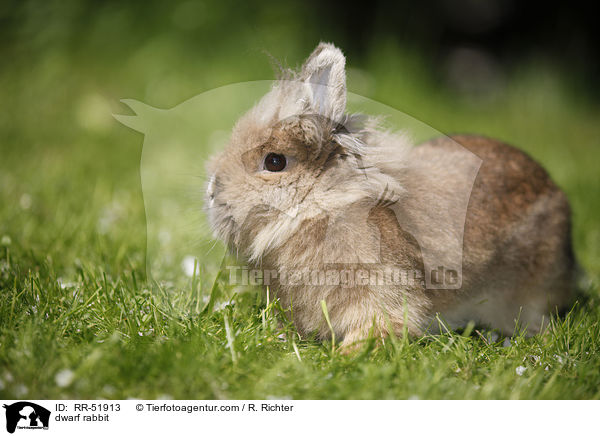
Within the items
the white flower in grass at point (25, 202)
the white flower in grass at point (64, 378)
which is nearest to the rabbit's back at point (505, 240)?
the white flower in grass at point (64, 378)

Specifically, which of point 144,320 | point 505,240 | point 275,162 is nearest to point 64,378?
point 144,320

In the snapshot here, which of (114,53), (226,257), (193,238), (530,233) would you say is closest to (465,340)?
(530,233)

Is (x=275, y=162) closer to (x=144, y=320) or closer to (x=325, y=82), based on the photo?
(x=325, y=82)
